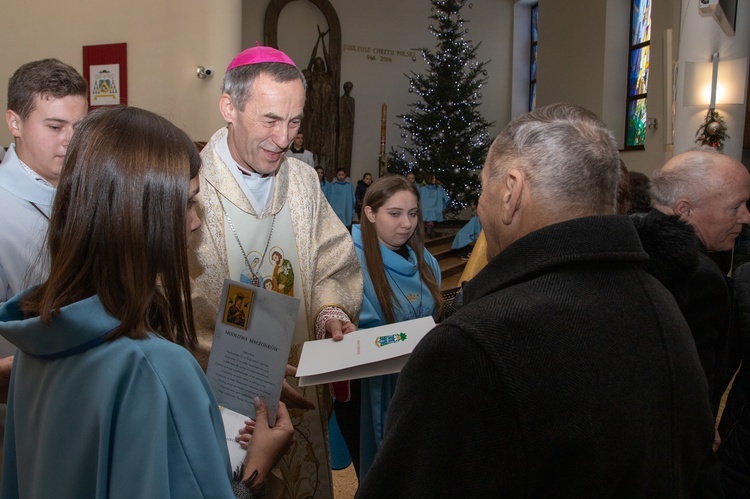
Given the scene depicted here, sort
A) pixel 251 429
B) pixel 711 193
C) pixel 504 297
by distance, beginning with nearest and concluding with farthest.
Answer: pixel 504 297, pixel 251 429, pixel 711 193

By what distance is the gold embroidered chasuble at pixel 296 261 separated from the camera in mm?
2240

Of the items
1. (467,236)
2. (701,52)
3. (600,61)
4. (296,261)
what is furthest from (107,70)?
(600,61)

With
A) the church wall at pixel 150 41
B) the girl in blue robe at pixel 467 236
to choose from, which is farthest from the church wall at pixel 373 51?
the church wall at pixel 150 41

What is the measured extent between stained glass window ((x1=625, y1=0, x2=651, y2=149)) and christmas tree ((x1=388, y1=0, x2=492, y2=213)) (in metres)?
3.10

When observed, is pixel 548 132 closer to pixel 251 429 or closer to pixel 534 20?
Result: pixel 251 429

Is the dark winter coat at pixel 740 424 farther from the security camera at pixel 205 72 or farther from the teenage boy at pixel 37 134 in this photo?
the security camera at pixel 205 72

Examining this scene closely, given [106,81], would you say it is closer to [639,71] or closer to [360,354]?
[360,354]

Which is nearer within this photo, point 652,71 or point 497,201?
point 497,201

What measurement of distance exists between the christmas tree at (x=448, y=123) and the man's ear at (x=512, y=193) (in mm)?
12400

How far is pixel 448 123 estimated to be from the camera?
1359cm

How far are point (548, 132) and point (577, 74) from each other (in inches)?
538

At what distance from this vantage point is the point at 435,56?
45.3ft

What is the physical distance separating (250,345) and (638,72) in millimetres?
13035

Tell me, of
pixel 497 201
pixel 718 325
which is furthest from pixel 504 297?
pixel 718 325
